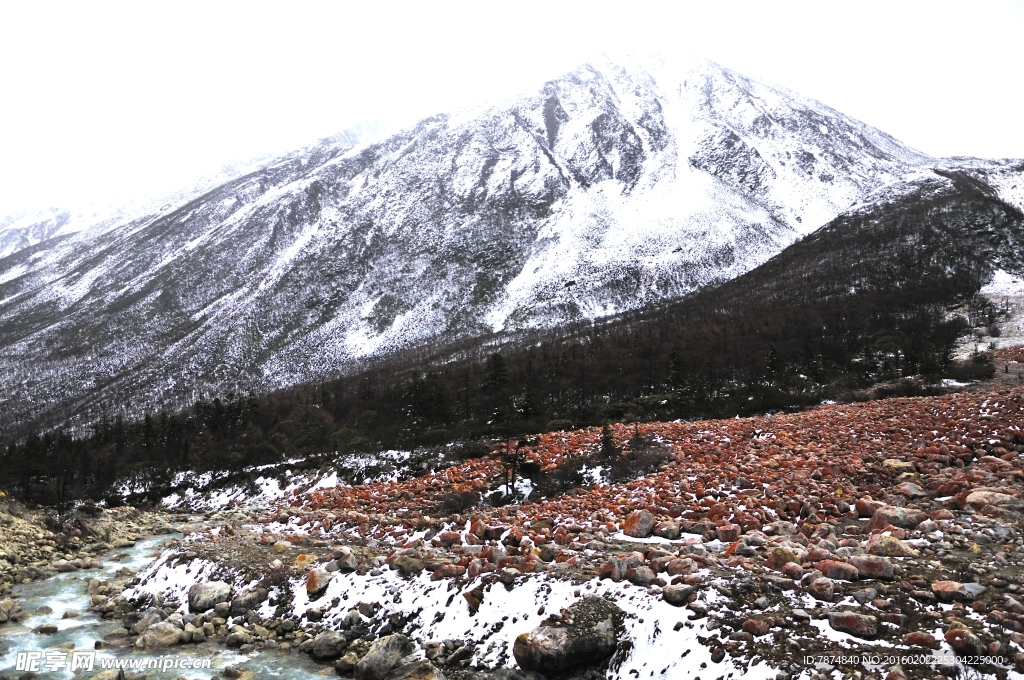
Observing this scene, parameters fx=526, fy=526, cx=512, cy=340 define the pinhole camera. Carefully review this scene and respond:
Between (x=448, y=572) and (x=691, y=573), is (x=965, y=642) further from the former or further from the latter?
(x=448, y=572)

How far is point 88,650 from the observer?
10.7 meters

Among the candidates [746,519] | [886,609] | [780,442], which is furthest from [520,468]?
[886,609]

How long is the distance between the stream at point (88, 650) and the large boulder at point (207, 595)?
53.7 inches

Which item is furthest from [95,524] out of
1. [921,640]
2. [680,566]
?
[921,640]

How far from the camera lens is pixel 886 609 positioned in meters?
6.22

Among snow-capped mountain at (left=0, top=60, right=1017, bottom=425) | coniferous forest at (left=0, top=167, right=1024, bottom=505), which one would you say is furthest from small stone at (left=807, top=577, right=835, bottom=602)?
snow-capped mountain at (left=0, top=60, right=1017, bottom=425)

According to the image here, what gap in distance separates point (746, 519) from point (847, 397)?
23.7 metres

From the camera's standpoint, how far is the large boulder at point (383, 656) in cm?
840

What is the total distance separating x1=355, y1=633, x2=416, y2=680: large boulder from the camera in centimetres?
840

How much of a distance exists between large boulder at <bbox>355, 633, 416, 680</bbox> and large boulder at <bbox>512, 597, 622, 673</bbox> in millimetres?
2159

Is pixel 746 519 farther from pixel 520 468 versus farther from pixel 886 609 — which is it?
pixel 520 468

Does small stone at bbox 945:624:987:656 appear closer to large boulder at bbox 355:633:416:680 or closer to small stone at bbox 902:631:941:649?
small stone at bbox 902:631:941:649

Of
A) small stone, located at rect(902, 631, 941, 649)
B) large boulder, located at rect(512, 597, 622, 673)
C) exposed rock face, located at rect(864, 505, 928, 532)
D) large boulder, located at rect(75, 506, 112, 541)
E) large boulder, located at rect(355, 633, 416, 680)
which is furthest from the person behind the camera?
large boulder, located at rect(75, 506, 112, 541)

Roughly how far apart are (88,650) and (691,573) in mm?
12005
